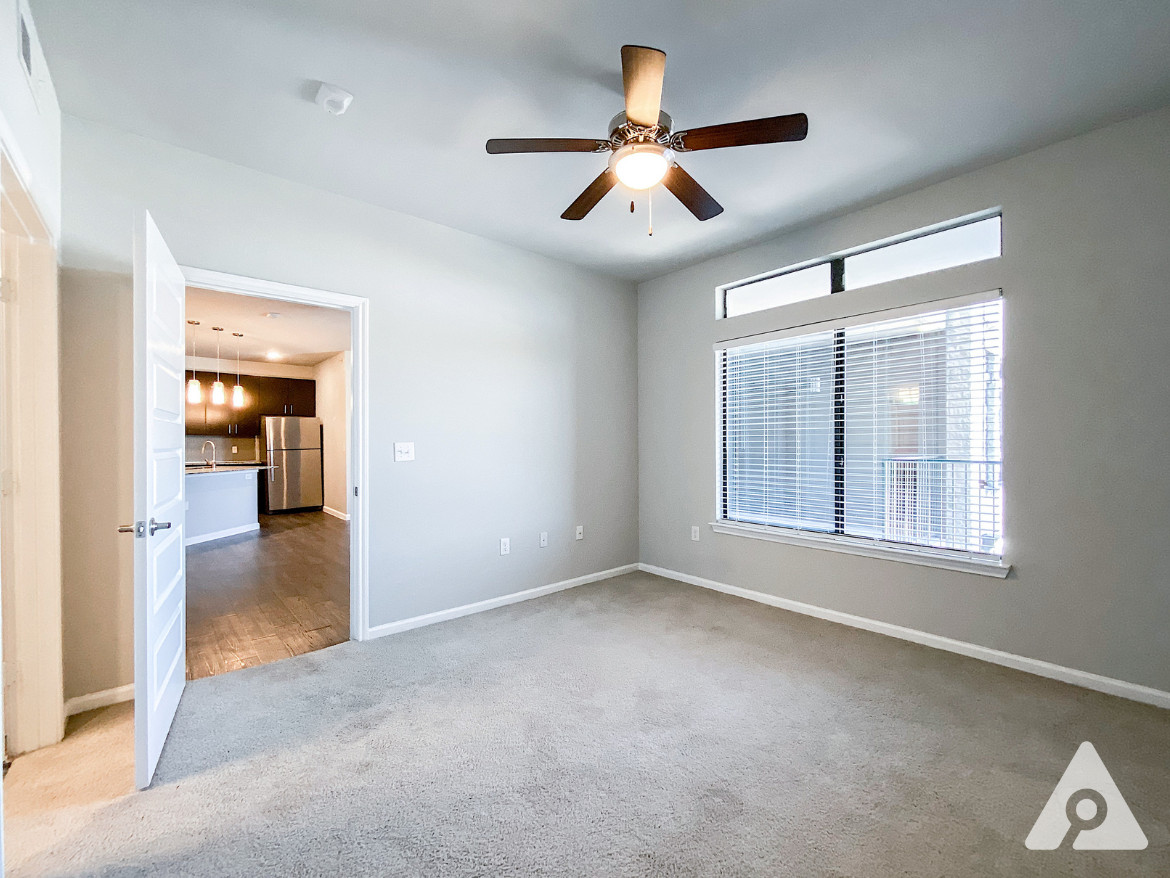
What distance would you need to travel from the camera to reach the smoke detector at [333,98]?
7.10 ft

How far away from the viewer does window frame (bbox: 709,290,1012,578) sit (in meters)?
2.94

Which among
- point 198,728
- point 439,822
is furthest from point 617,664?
point 198,728

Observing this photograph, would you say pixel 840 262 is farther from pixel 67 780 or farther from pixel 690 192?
pixel 67 780

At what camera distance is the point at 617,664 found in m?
2.90

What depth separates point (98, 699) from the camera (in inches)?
96.8

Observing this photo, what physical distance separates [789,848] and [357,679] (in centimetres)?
211

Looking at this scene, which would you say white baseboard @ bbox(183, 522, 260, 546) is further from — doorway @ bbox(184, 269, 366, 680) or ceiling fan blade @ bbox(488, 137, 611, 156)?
ceiling fan blade @ bbox(488, 137, 611, 156)

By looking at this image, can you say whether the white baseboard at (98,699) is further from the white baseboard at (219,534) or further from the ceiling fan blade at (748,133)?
the white baseboard at (219,534)

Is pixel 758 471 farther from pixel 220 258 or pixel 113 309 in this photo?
pixel 113 309

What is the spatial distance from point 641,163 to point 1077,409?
245 cm

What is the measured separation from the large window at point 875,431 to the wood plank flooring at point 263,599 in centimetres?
310

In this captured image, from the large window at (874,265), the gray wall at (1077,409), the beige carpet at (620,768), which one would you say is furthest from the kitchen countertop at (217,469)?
the gray wall at (1077,409)

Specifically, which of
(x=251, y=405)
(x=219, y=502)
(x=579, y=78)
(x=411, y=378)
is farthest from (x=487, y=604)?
(x=251, y=405)

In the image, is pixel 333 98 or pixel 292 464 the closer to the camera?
pixel 333 98
